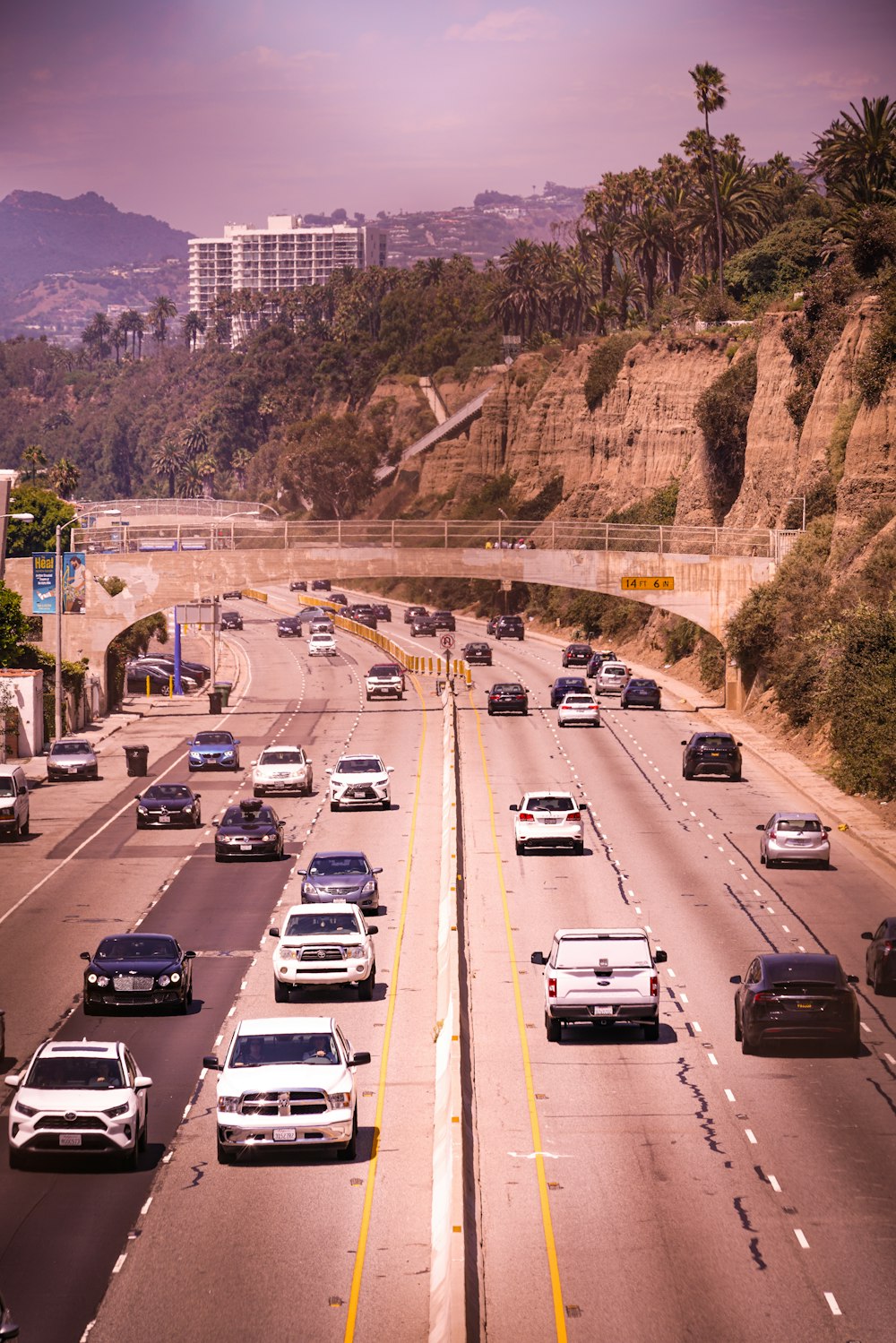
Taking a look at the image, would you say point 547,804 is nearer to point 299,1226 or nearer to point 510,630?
point 299,1226

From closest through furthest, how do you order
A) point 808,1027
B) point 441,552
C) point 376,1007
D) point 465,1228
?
point 465,1228 < point 808,1027 < point 376,1007 < point 441,552

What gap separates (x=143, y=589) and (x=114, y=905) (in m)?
46.2

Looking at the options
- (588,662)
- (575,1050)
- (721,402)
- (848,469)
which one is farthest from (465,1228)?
(721,402)

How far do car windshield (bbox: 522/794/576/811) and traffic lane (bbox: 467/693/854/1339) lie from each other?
14.8 meters

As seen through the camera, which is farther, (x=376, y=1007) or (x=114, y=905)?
(x=114, y=905)

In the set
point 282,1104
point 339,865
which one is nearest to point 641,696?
point 339,865

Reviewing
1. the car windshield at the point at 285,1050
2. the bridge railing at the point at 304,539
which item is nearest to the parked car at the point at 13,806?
the car windshield at the point at 285,1050

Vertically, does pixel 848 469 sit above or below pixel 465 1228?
above

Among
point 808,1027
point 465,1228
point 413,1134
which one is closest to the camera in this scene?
point 465,1228

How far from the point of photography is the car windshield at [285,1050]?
24703 millimetres

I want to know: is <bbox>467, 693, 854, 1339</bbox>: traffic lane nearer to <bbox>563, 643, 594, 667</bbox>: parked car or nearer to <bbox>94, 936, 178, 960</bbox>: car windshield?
<bbox>94, 936, 178, 960</bbox>: car windshield

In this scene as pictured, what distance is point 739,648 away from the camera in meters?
82.8

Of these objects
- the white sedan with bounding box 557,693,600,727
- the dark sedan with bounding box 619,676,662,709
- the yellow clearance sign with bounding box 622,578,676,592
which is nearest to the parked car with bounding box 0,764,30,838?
the white sedan with bounding box 557,693,600,727

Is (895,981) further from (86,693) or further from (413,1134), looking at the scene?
(86,693)
